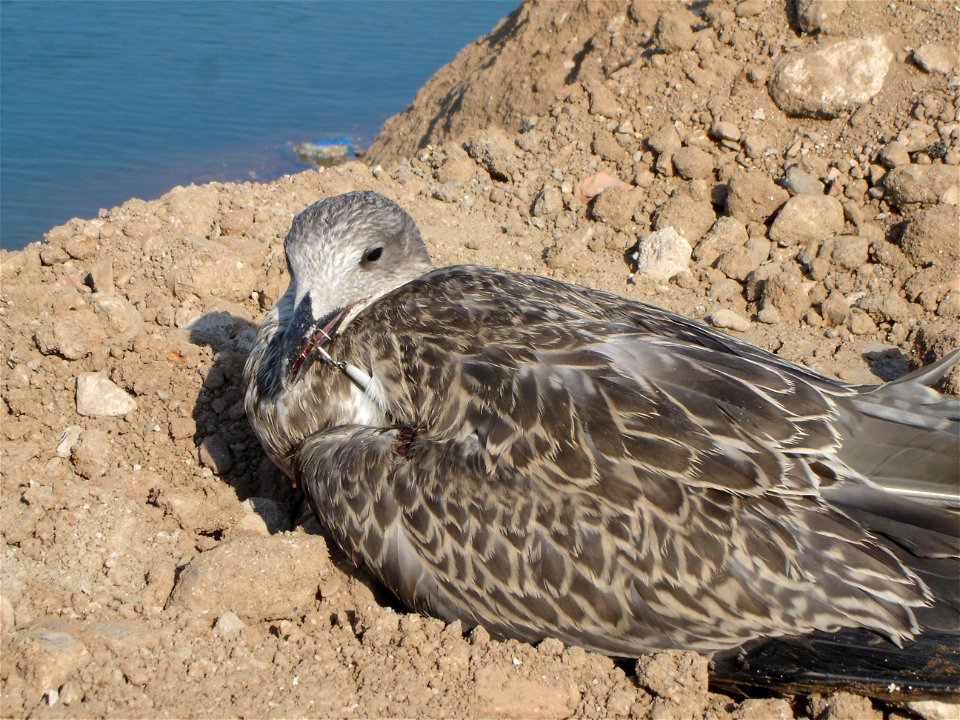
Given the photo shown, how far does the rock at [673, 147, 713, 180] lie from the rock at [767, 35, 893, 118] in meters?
0.63

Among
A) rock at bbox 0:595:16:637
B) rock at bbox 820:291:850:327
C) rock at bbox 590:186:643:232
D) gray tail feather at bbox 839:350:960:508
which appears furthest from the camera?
rock at bbox 590:186:643:232

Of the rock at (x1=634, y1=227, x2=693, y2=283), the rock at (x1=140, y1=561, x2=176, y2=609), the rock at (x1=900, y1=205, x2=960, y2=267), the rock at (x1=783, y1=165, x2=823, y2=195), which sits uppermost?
the rock at (x1=783, y1=165, x2=823, y2=195)

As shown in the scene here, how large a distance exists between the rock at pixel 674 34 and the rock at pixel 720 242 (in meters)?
1.55

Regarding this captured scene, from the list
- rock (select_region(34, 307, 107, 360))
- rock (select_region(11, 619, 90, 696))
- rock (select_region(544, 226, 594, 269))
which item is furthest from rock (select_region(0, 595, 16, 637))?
rock (select_region(544, 226, 594, 269))

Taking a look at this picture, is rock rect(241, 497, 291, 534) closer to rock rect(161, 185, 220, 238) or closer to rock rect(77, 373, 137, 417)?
rock rect(77, 373, 137, 417)

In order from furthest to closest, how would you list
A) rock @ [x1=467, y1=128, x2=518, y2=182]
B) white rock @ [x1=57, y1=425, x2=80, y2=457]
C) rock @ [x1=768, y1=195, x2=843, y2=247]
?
1. rock @ [x1=467, y1=128, x2=518, y2=182]
2. rock @ [x1=768, y1=195, x2=843, y2=247]
3. white rock @ [x1=57, y1=425, x2=80, y2=457]

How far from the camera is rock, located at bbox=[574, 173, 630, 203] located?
641 centimetres

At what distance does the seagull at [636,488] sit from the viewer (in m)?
3.27

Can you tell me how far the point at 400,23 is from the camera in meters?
15.1

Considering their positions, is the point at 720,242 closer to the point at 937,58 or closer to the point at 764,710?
the point at 937,58

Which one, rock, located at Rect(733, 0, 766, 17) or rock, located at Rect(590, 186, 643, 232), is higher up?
rock, located at Rect(733, 0, 766, 17)

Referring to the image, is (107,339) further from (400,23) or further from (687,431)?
(400,23)

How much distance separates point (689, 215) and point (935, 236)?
1.40 metres

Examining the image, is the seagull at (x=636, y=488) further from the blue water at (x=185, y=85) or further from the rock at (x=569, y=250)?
the blue water at (x=185, y=85)
